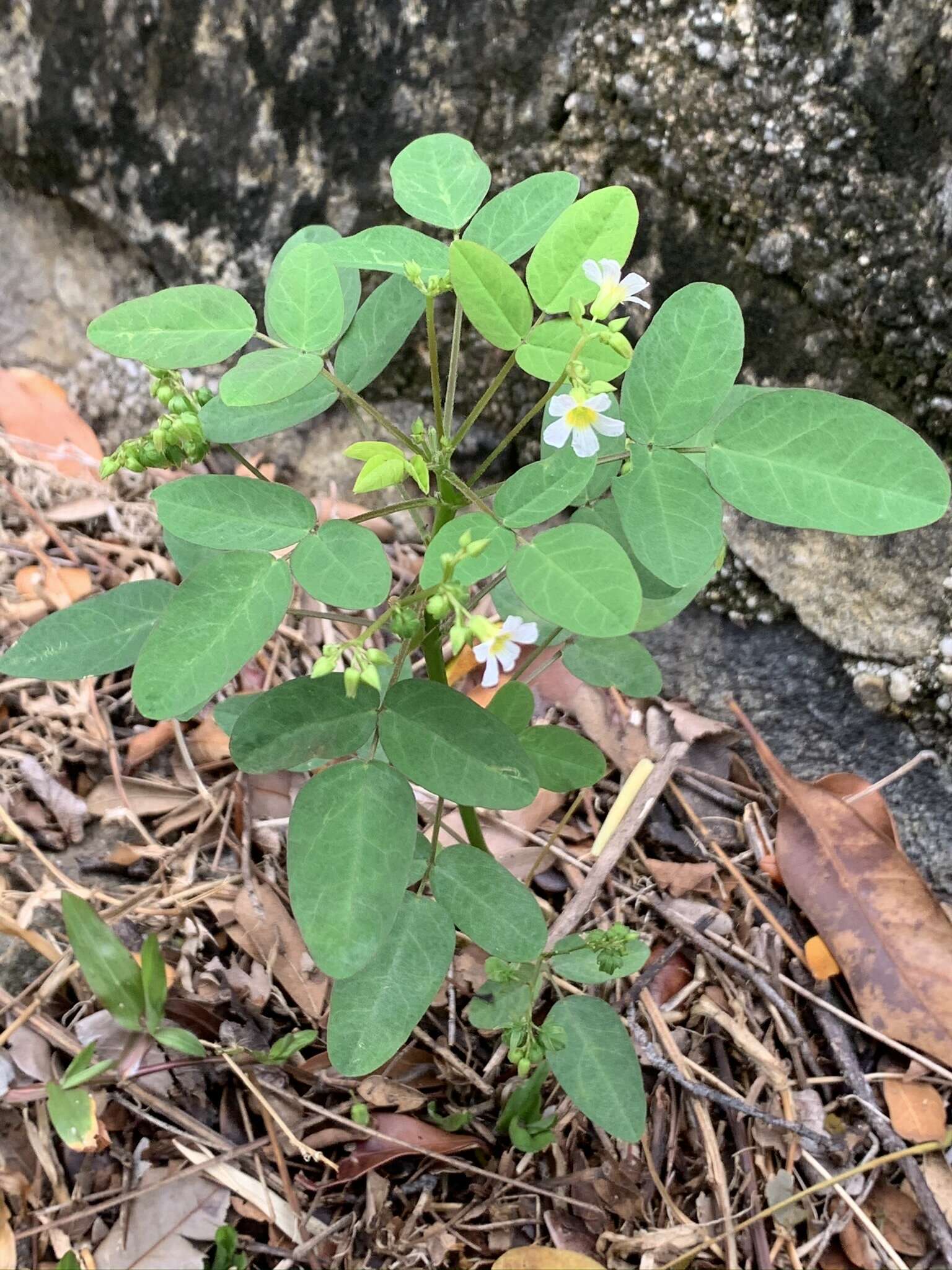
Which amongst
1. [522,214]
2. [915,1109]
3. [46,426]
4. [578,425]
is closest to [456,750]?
[578,425]

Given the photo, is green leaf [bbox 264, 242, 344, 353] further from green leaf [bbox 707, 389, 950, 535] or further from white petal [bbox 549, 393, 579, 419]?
green leaf [bbox 707, 389, 950, 535]

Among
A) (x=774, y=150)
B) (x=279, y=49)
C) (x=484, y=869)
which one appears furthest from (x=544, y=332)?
(x=279, y=49)

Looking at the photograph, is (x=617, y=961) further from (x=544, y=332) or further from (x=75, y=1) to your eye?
(x=75, y=1)

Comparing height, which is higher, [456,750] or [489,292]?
[489,292]

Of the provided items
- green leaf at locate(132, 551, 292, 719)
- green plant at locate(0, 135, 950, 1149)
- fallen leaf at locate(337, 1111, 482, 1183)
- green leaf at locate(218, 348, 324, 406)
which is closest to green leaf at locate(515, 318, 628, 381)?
green plant at locate(0, 135, 950, 1149)

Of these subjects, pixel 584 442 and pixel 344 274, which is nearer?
pixel 584 442

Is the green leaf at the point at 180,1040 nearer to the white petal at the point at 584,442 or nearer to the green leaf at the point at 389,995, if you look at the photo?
the green leaf at the point at 389,995

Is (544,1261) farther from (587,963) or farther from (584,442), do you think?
(584,442)
